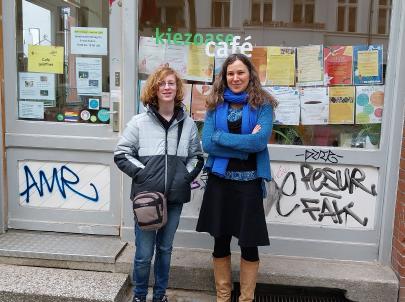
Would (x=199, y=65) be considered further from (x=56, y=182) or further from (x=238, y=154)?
(x=56, y=182)

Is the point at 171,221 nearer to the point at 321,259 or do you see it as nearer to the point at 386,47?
the point at 321,259

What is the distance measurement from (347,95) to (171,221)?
68.1 inches

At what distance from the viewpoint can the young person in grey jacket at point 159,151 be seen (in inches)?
110

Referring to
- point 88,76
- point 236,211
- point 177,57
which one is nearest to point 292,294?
point 236,211

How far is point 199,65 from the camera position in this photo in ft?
12.0

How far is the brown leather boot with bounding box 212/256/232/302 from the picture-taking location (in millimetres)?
3104

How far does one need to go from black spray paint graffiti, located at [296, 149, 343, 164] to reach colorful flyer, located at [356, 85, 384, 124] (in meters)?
0.35

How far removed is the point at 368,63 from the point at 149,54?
1.73m

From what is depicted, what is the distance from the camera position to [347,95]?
3.55 meters

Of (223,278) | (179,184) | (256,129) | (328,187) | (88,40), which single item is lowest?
(223,278)

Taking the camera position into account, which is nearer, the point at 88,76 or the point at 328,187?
the point at 328,187

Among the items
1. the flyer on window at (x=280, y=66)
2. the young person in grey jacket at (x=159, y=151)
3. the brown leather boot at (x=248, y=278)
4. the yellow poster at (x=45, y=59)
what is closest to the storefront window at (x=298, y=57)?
the flyer on window at (x=280, y=66)

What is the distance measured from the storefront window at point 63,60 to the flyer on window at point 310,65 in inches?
62.3

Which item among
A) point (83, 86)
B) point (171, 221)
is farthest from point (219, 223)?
point (83, 86)
